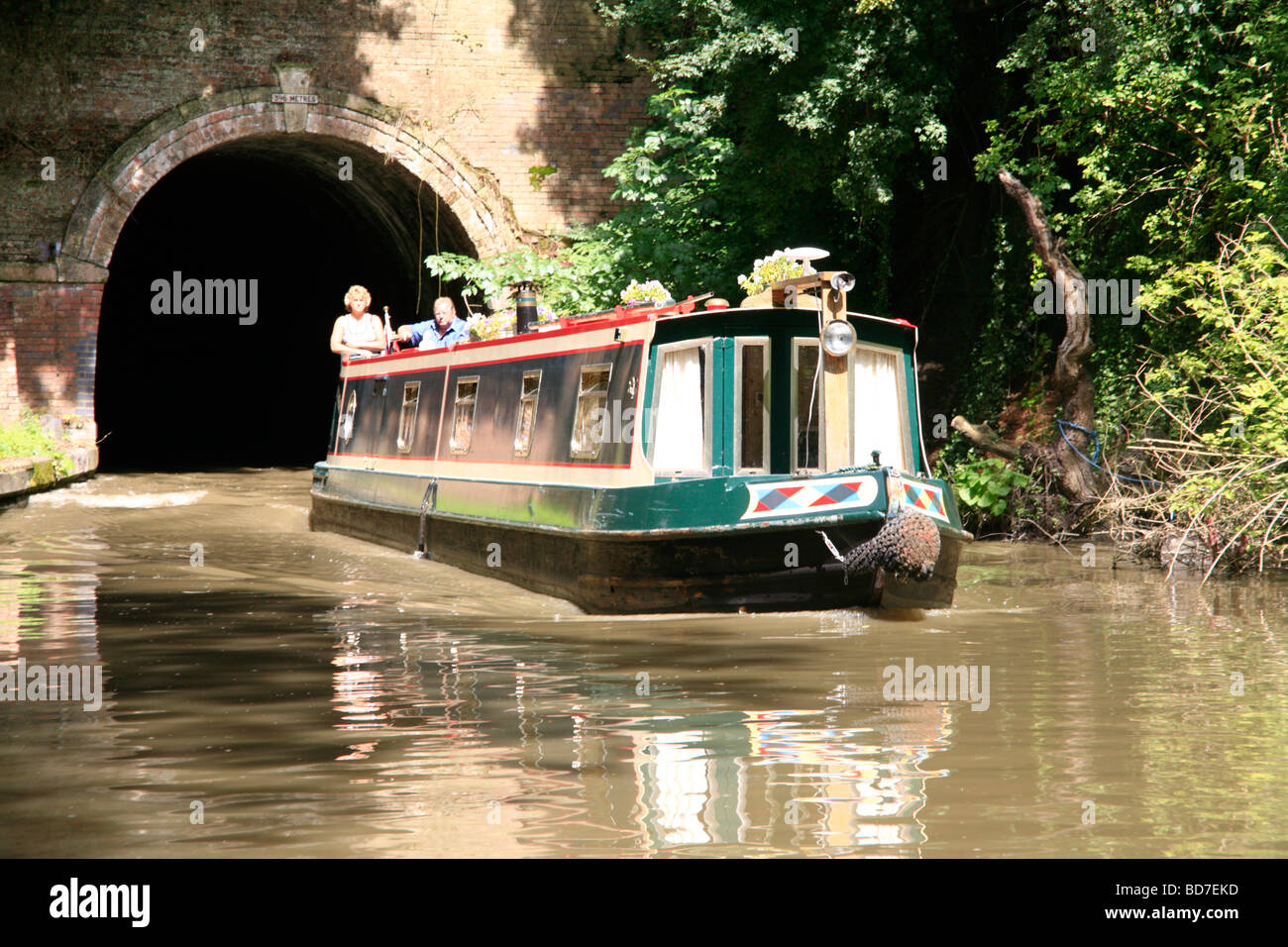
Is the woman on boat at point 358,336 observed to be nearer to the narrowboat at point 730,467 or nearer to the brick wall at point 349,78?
the brick wall at point 349,78

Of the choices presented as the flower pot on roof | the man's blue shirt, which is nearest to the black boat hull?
the flower pot on roof

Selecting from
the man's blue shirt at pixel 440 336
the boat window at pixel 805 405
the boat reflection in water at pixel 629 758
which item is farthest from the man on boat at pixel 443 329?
the boat reflection in water at pixel 629 758

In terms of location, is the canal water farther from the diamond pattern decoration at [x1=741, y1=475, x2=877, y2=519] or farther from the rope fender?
the diamond pattern decoration at [x1=741, y1=475, x2=877, y2=519]

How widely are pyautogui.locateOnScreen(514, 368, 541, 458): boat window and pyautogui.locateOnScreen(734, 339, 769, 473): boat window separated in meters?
1.95

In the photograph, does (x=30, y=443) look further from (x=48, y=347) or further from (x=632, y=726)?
(x=632, y=726)

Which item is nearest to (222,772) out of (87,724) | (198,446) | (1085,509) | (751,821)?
(87,724)

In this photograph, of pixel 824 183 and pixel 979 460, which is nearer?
pixel 979 460

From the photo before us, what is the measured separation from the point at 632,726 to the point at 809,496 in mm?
2717

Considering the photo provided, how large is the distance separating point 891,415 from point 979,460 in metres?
4.24

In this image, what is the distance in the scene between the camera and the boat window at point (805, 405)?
7.92 metres

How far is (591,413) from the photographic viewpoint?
868cm

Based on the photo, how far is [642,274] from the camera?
583 inches
